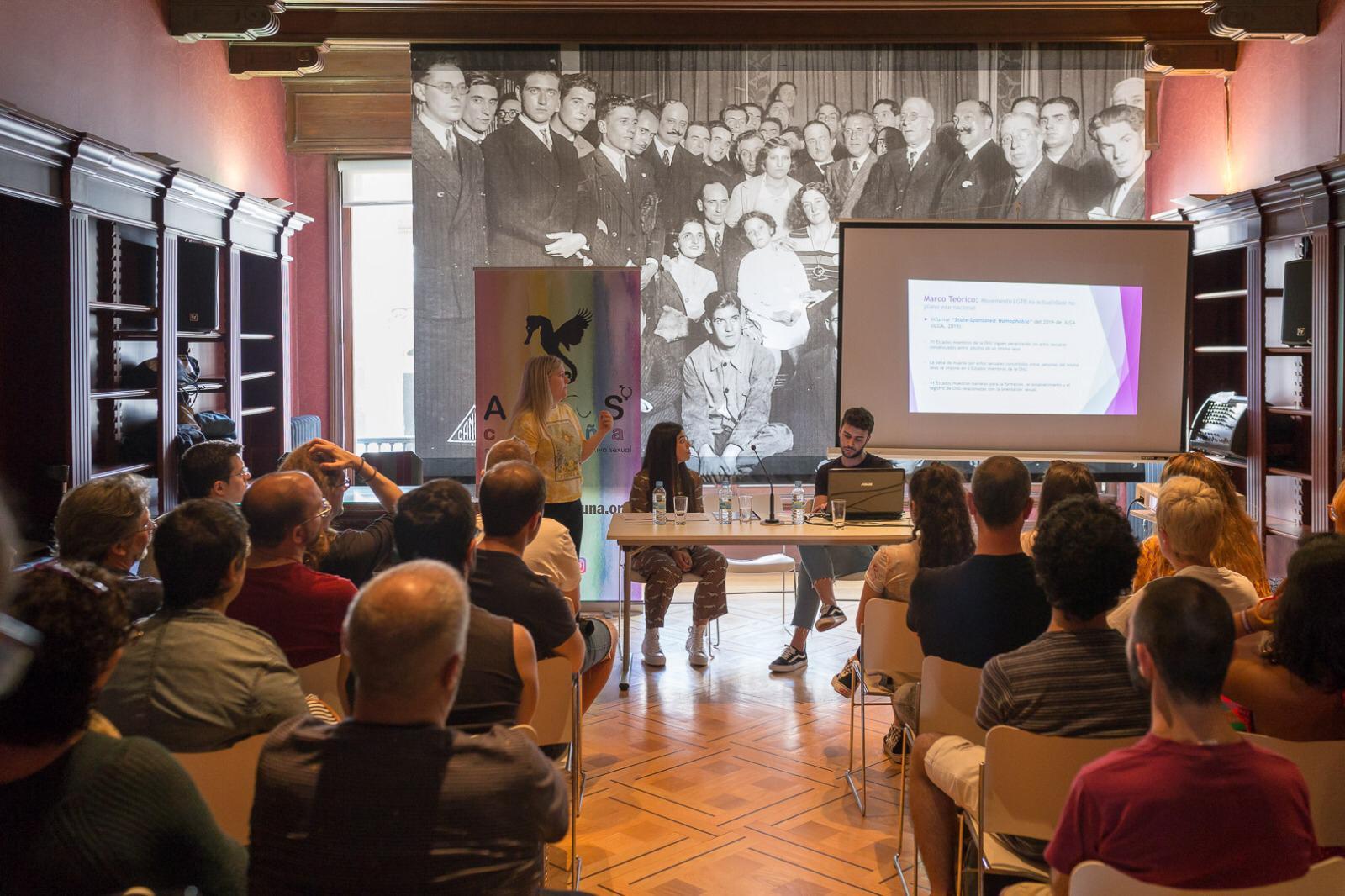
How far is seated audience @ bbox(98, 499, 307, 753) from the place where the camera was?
2.01 meters

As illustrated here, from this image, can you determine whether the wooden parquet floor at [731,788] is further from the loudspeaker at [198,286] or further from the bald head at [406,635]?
the loudspeaker at [198,286]

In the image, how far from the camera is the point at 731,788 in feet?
13.0

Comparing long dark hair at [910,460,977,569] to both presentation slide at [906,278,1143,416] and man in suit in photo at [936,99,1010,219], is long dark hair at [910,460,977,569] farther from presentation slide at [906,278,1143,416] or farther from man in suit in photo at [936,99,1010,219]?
man in suit in photo at [936,99,1010,219]

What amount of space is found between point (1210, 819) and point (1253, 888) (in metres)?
0.11

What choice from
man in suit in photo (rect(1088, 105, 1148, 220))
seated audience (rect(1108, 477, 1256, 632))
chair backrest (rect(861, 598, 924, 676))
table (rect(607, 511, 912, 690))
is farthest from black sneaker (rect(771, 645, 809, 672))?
man in suit in photo (rect(1088, 105, 1148, 220))

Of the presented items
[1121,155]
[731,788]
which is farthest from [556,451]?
[1121,155]

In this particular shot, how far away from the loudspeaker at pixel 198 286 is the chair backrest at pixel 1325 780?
6.20 m

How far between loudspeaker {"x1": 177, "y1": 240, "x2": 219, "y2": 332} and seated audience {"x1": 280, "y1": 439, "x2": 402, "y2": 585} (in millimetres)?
3358

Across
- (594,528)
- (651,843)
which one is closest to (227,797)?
(651,843)

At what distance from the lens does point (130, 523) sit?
2764 mm

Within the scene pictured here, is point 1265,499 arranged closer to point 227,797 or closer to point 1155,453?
point 1155,453

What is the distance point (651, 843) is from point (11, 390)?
11.9 ft

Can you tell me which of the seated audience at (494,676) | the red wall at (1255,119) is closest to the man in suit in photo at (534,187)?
the red wall at (1255,119)

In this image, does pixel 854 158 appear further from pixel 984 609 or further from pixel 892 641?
pixel 984 609
